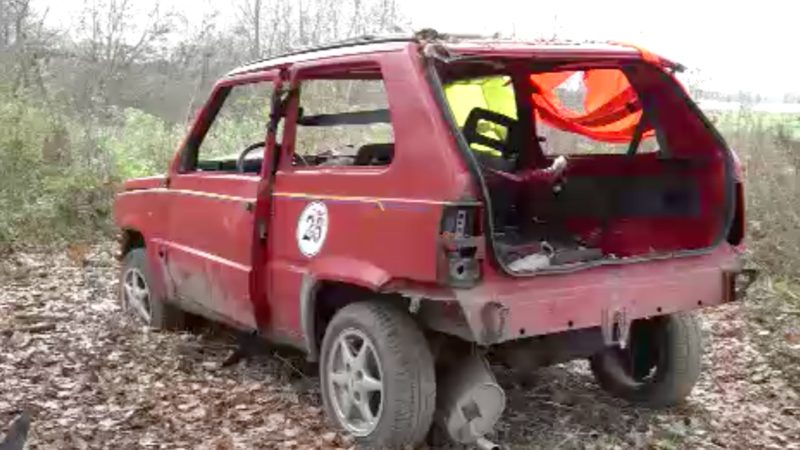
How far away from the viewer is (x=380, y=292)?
432cm

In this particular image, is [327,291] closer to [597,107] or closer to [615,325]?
[615,325]

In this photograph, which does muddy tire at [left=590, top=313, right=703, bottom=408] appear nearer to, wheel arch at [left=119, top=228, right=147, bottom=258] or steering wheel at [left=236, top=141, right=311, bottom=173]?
steering wheel at [left=236, top=141, right=311, bottom=173]

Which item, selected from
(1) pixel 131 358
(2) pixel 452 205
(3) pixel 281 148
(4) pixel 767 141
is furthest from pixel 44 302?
(4) pixel 767 141

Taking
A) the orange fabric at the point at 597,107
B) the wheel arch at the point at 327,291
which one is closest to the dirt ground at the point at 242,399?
the wheel arch at the point at 327,291

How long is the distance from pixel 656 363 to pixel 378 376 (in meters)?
1.80

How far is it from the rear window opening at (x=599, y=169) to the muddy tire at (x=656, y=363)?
1.53 ft

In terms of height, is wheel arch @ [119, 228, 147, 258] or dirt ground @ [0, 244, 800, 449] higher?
wheel arch @ [119, 228, 147, 258]

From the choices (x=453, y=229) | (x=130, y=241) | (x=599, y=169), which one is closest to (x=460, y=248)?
(x=453, y=229)

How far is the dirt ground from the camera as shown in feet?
15.6

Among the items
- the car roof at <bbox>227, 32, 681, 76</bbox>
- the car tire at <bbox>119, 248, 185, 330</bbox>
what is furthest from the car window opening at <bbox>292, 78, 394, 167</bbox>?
the car tire at <bbox>119, 248, 185, 330</bbox>

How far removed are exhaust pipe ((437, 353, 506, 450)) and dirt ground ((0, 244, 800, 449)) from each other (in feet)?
1.39

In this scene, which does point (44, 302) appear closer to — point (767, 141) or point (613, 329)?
point (613, 329)

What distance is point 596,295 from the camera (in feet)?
13.9

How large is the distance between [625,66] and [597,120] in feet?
3.46
